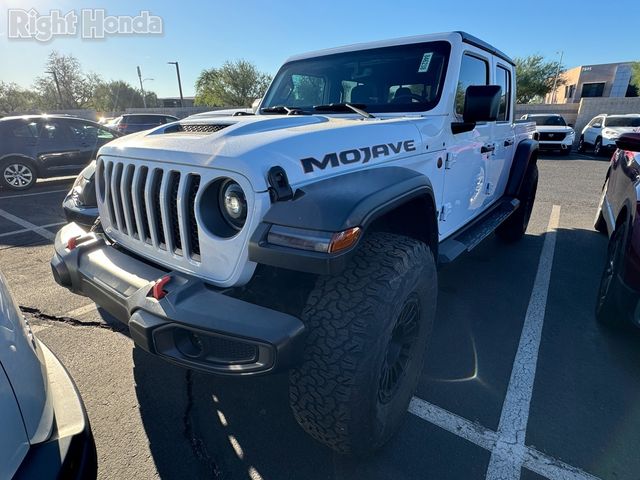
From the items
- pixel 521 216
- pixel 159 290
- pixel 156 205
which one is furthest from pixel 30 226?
pixel 521 216

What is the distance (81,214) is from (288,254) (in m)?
1.95

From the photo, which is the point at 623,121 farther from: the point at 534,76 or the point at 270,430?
the point at 534,76

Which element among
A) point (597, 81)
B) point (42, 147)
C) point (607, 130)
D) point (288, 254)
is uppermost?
point (597, 81)

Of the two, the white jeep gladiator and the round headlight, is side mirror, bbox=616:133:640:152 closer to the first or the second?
the white jeep gladiator

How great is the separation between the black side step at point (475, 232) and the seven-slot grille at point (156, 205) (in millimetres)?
1632

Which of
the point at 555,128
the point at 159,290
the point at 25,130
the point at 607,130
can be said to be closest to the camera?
the point at 159,290

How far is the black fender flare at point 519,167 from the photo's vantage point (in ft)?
14.6

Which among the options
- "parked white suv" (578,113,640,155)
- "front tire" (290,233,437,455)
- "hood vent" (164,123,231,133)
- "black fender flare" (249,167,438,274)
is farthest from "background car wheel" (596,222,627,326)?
"parked white suv" (578,113,640,155)

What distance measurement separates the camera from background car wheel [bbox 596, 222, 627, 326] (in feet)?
8.84

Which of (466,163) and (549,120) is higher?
(466,163)

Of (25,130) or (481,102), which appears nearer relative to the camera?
(481,102)

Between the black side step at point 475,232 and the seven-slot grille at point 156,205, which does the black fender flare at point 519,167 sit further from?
the seven-slot grille at point 156,205

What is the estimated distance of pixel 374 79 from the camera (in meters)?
2.89

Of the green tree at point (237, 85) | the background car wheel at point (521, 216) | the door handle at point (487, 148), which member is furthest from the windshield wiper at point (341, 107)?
the green tree at point (237, 85)
